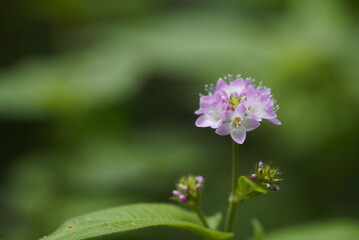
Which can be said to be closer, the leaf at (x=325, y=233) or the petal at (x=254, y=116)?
the petal at (x=254, y=116)

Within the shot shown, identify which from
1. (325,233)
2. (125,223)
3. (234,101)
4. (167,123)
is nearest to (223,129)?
(234,101)

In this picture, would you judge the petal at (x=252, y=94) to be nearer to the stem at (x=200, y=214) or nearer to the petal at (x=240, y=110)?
the petal at (x=240, y=110)

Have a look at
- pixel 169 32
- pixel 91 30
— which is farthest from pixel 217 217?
pixel 91 30

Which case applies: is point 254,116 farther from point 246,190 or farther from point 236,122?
point 246,190

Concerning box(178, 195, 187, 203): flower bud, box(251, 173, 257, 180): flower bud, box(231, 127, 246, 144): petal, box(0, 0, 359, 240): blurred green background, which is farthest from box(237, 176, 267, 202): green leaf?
box(0, 0, 359, 240): blurred green background

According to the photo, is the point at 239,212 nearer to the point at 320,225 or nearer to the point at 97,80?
the point at 320,225

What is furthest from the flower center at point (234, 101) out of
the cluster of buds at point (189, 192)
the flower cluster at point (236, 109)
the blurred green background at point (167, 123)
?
the blurred green background at point (167, 123)
